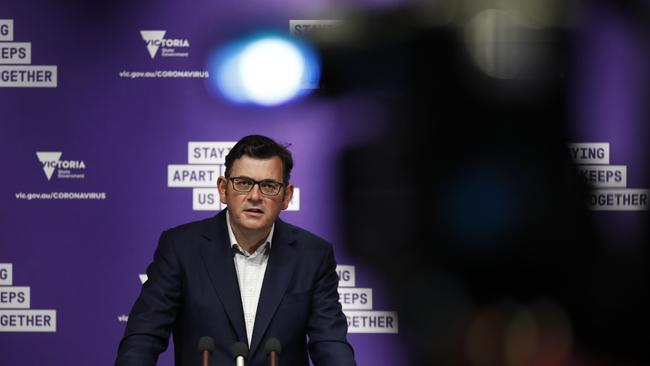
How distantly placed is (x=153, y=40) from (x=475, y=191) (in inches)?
70.5

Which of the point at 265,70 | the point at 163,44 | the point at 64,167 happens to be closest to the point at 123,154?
the point at 64,167

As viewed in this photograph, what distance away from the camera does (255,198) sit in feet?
8.50

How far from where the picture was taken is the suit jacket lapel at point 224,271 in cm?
261

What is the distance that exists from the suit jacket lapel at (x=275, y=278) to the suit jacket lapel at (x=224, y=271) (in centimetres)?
6

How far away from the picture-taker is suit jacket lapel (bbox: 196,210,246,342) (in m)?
2.61

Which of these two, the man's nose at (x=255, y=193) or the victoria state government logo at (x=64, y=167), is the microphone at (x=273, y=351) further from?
the victoria state government logo at (x=64, y=167)

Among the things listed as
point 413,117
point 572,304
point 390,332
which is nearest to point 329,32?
point 413,117

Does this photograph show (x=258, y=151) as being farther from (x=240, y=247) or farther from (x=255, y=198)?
(x=240, y=247)

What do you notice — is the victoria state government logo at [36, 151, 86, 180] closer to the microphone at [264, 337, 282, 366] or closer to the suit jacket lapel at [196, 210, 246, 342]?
the suit jacket lapel at [196, 210, 246, 342]

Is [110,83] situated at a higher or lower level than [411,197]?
higher

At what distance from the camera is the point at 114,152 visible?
13.0ft

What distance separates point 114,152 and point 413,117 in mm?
1512

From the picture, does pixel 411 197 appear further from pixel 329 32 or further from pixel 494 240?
pixel 329 32

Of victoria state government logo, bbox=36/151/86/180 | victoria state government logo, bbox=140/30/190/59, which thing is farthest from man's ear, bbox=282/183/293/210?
victoria state government logo, bbox=36/151/86/180
